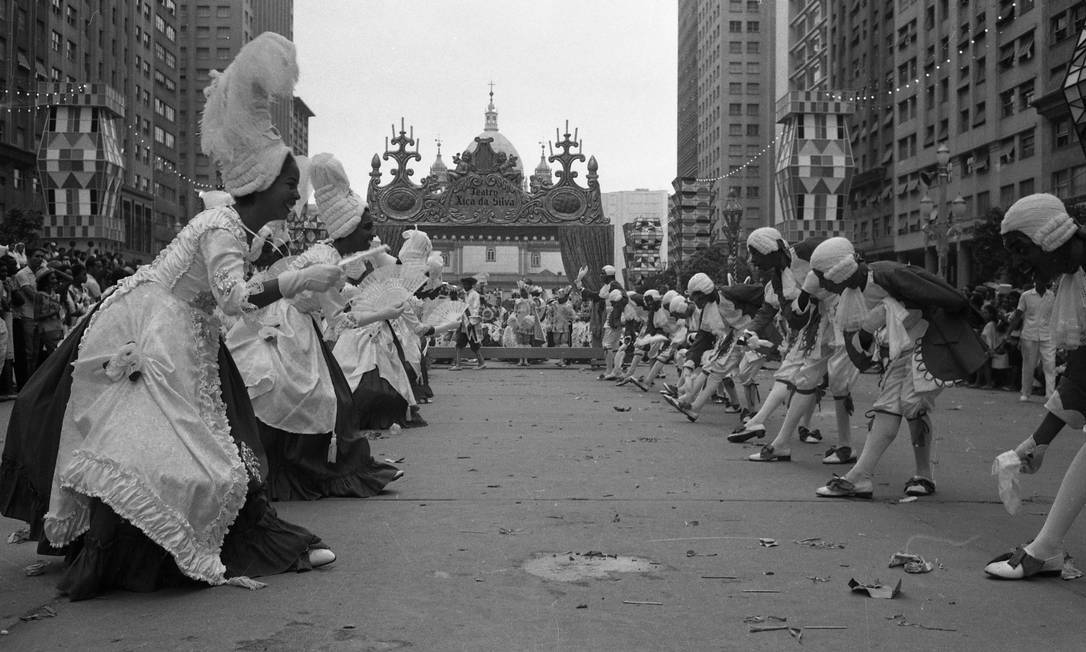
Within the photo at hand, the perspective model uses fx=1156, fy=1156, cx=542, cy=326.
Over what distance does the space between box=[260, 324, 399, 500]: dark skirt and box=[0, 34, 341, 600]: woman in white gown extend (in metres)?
2.03

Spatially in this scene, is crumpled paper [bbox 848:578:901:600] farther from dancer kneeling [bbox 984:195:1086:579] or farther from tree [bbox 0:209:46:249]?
tree [bbox 0:209:46:249]

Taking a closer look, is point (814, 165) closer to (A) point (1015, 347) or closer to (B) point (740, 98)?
(A) point (1015, 347)

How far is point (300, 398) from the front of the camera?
693 centimetres

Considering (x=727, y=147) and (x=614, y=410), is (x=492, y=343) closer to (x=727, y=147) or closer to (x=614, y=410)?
(x=614, y=410)

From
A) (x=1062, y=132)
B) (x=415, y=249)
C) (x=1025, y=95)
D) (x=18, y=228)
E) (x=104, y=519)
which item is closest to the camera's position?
(x=104, y=519)

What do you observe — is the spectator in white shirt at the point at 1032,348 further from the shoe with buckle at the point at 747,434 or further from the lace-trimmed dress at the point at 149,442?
the lace-trimmed dress at the point at 149,442

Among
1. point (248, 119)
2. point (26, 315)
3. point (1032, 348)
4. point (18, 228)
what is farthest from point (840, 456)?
point (18, 228)

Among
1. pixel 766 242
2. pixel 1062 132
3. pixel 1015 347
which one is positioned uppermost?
pixel 1062 132

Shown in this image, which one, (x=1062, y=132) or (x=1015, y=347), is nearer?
(x=1015, y=347)

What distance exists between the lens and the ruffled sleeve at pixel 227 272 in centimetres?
461

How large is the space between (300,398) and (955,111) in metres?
50.7

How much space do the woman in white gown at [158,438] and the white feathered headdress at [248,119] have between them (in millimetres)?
30

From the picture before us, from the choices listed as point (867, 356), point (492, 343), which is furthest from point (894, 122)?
point (867, 356)

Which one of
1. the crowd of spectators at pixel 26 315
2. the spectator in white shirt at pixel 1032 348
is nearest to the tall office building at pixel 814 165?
the spectator in white shirt at pixel 1032 348
